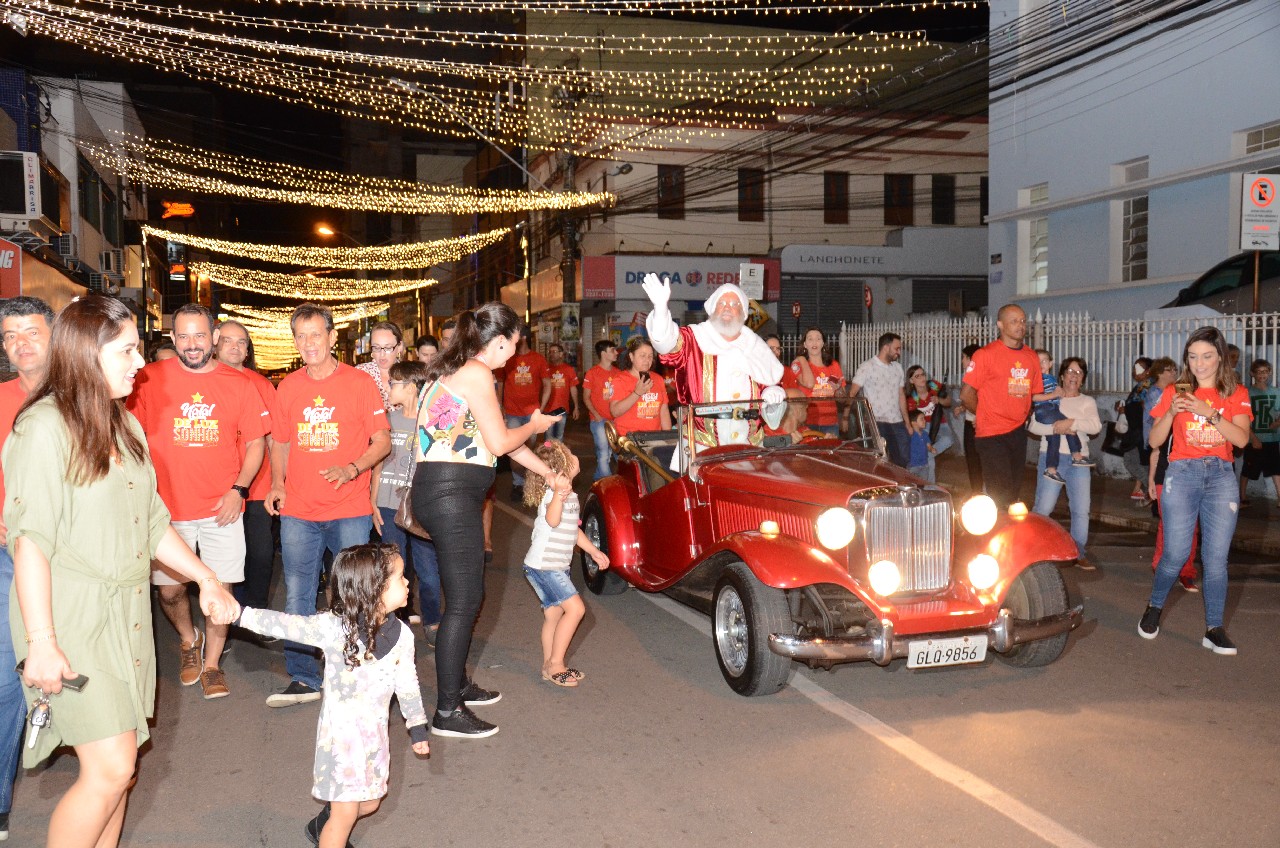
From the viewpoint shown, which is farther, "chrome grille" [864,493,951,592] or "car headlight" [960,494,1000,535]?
"car headlight" [960,494,1000,535]

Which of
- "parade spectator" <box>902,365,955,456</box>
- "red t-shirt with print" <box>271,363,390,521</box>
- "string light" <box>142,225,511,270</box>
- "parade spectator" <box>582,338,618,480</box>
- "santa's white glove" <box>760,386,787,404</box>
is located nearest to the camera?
"red t-shirt with print" <box>271,363,390,521</box>

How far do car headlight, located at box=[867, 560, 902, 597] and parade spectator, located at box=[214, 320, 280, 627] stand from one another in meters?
3.42

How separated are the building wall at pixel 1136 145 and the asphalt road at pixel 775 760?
40.0ft

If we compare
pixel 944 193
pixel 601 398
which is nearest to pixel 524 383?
pixel 601 398

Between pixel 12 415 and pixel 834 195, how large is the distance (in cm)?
3350

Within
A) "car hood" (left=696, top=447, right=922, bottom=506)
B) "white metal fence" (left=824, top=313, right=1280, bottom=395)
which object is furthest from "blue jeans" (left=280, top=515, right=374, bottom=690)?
"white metal fence" (left=824, top=313, right=1280, bottom=395)

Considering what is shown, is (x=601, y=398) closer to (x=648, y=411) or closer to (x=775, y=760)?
(x=648, y=411)

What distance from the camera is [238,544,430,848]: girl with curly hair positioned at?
3.62 metres

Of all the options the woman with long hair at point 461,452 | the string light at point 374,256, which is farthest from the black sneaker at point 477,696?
the string light at point 374,256

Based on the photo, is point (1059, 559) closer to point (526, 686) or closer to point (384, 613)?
point (526, 686)

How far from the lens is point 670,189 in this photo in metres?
34.3

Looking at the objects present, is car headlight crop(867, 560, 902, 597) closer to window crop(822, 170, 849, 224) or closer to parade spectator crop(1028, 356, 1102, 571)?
parade spectator crop(1028, 356, 1102, 571)

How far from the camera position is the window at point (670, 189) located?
3428cm

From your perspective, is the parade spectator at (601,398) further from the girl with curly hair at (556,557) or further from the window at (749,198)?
the window at (749,198)
